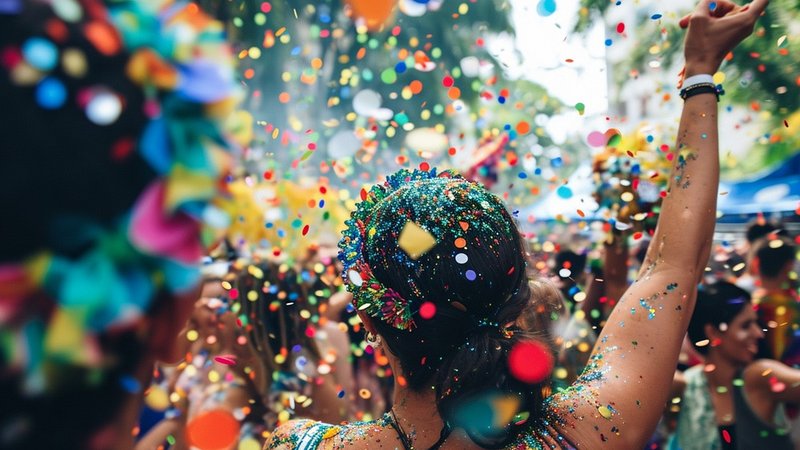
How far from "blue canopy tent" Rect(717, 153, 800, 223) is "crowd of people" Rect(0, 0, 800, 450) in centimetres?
500

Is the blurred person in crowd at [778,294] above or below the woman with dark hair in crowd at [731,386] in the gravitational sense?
above

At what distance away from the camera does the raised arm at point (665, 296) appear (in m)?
1.39

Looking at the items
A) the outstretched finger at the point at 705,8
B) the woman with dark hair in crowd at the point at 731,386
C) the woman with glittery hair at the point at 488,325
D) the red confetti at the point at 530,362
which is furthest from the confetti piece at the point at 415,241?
the woman with dark hair in crowd at the point at 731,386

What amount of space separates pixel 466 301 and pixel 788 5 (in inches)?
203

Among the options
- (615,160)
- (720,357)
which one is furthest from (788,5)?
(720,357)

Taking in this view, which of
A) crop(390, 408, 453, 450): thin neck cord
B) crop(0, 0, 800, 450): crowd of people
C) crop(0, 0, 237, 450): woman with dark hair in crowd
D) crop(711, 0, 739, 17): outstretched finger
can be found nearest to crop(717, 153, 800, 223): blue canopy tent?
crop(0, 0, 800, 450): crowd of people

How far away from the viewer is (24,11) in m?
0.72

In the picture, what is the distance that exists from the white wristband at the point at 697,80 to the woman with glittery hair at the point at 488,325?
0.09ft

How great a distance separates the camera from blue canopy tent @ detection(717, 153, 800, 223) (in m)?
7.28

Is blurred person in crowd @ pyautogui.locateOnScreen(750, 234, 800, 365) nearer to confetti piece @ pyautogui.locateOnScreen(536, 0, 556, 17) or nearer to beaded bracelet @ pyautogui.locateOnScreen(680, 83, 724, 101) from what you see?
confetti piece @ pyautogui.locateOnScreen(536, 0, 556, 17)

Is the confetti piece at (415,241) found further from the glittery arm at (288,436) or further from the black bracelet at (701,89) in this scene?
the black bracelet at (701,89)

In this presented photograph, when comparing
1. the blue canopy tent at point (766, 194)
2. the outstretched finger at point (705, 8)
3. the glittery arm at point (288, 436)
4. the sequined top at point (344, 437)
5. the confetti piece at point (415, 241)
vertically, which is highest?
the outstretched finger at point (705, 8)

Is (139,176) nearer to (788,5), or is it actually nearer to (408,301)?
(408,301)

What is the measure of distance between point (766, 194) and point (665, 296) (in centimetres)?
738
